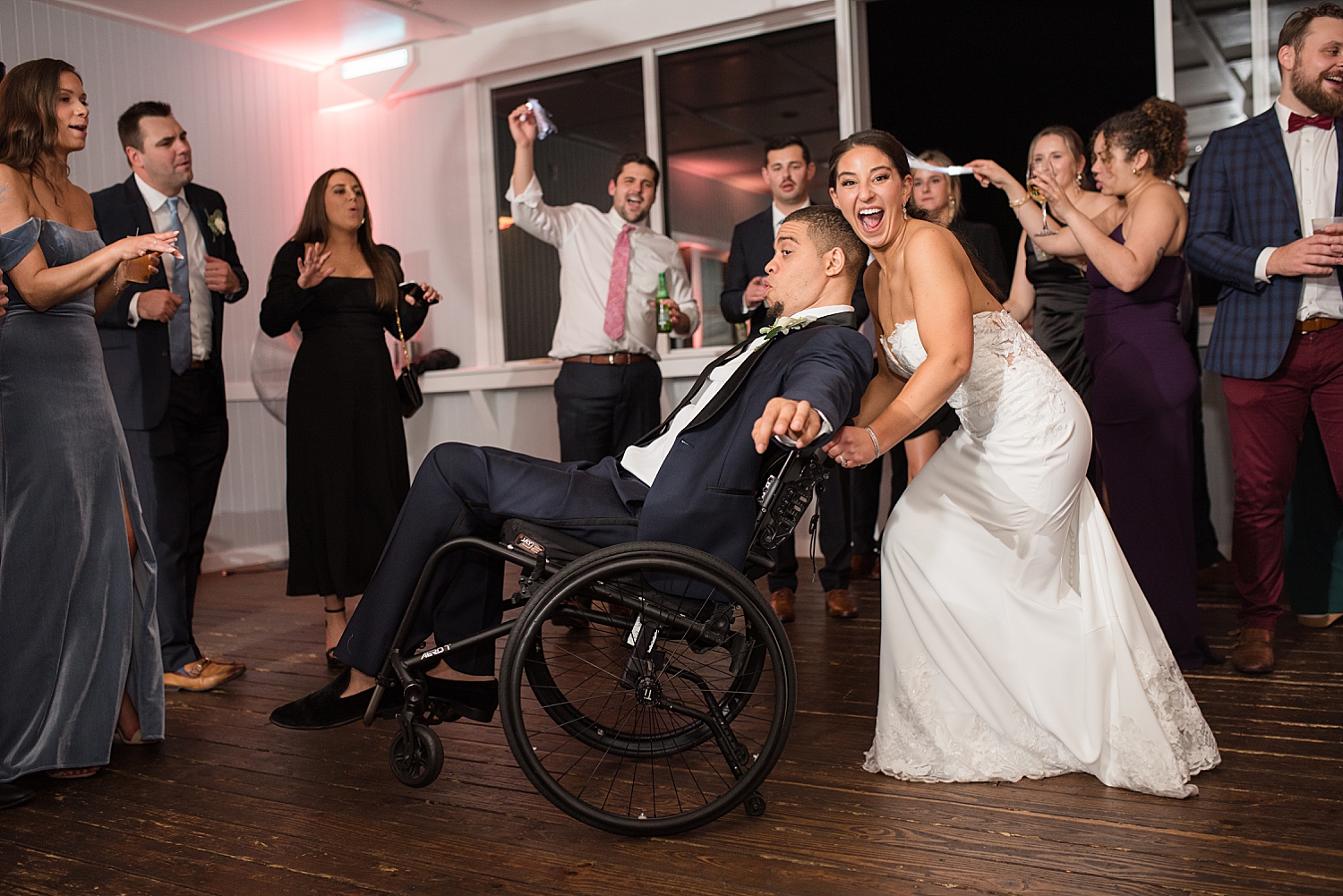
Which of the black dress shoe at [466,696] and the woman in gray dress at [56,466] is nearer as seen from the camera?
the black dress shoe at [466,696]

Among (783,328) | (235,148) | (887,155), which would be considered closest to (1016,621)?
(783,328)

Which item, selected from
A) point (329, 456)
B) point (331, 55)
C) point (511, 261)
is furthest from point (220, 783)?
point (331, 55)

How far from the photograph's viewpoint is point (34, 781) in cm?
240

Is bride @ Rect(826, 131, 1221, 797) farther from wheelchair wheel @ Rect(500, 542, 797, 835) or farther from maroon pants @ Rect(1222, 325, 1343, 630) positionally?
maroon pants @ Rect(1222, 325, 1343, 630)

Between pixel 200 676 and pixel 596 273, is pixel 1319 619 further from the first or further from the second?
pixel 200 676

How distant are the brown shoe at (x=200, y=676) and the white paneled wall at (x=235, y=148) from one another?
2.59m

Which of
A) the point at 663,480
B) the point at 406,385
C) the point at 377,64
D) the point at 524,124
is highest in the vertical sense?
the point at 377,64

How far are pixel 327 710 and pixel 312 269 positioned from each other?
152 centimetres

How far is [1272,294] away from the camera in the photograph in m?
2.93

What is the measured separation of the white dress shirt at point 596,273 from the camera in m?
4.14

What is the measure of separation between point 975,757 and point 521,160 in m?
2.71

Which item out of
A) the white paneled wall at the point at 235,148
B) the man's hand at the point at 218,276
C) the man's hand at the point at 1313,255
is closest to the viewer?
the man's hand at the point at 1313,255

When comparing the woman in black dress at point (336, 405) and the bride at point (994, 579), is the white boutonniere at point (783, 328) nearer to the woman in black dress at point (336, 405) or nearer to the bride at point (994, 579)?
the bride at point (994, 579)

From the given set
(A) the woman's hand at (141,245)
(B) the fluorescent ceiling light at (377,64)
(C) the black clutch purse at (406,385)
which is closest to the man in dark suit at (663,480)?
(A) the woman's hand at (141,245)
